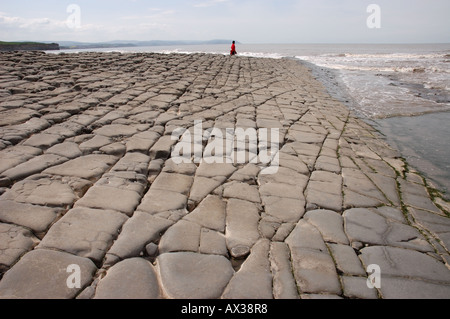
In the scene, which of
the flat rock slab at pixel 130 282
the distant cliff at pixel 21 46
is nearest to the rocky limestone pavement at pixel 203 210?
the flat rock slab at pixel 130 282

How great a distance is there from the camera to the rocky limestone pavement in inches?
68.9

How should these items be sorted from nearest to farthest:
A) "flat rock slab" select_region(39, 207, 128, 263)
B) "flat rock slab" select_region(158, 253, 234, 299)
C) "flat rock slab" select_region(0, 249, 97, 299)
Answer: "flat rock slab" select_region(0, 249, 97, 299)
"flat rock slab" select_region(158, 253, 234, 299)
"flat rock slab" select_region(39, 207, 128, 263)

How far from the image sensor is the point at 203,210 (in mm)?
2436

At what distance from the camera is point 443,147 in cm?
467

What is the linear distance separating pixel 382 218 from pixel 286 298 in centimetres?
145

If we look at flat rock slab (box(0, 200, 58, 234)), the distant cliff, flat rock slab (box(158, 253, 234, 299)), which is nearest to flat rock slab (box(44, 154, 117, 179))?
flat rock slab (box(0, 200, 58, 234))

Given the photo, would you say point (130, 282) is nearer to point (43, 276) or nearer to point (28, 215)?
point (43, 276)

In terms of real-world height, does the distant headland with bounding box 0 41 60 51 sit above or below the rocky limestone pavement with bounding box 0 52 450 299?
above

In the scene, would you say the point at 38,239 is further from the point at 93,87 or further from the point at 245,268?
the point at 93,87

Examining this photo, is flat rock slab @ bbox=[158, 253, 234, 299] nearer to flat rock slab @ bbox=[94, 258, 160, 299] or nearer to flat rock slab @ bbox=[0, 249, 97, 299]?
flat rock slab @ bbox=[94, 258, 160, 299]

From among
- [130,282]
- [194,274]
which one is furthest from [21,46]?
[194,274]

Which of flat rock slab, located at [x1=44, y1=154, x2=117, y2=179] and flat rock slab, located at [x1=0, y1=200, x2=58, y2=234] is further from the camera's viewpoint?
flat rock slab, located at [x1=44, y1=154, x2=117, y2=179]

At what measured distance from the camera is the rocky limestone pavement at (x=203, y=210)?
68.9 inches

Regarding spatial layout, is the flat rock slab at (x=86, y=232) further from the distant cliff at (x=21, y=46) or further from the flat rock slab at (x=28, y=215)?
the distant cliff at (x=21, y=46)
